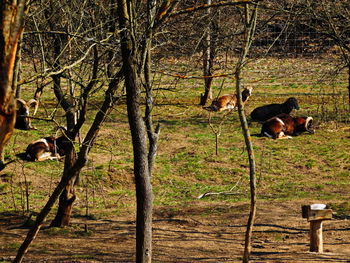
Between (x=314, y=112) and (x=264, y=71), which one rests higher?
(x=264, y=71)

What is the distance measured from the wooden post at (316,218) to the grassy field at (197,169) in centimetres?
176

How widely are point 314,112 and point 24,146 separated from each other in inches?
400

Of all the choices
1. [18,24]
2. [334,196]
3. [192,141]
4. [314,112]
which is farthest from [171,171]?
[18,24]

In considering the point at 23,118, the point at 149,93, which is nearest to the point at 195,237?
the point at 149,93

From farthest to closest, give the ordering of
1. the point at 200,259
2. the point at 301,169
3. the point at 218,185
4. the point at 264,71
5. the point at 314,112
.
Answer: the point at 264,71, the point at 314,112, the point at 301,169, the point at 218,185, the point at 200,259

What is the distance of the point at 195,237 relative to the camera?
12.1 meters

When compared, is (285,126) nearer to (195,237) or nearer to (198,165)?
(198,165)

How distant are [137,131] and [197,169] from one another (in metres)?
9.36

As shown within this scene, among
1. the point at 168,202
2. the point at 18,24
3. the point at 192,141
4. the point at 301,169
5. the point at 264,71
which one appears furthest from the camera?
the point at 264,71

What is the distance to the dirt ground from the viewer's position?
10734 millimetres

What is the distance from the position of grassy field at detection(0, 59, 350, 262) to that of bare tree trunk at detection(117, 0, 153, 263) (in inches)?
154

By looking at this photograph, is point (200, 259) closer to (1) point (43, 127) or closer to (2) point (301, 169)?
(2) point (301, 169)

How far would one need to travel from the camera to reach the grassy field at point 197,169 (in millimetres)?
14531

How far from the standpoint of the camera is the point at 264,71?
1175 inches
